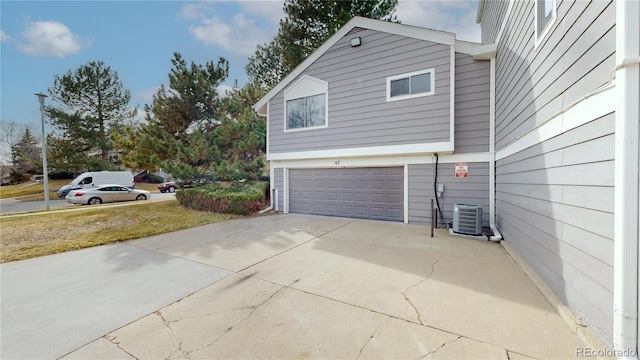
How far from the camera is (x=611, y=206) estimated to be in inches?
74.4

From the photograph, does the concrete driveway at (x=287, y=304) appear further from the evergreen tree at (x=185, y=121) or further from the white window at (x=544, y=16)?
the evergreen tree at (x=185, y=121)

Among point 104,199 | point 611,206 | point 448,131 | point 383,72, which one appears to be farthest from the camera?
point 104,199

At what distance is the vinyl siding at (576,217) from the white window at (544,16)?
56.7 inches

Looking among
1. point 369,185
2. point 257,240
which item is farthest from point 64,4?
point 369,185

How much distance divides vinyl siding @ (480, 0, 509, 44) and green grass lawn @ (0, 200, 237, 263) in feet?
31.7

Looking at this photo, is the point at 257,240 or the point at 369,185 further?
the point at 369,185

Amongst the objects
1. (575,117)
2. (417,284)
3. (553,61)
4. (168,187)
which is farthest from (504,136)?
(168,187)

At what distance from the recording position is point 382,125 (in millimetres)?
7250

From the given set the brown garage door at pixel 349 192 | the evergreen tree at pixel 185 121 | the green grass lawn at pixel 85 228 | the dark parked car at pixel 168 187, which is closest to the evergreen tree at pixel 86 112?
the dark parked car at pixel 168 187

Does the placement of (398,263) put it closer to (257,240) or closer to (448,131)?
(257,240)

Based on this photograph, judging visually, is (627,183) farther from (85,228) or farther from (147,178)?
(147,178)

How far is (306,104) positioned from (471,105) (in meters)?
5.07

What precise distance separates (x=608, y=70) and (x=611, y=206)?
1.08 metres

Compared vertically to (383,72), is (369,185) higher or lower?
lower
